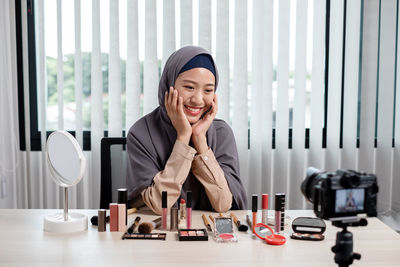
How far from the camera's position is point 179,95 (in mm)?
1634

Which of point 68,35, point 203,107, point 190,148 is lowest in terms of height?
point 190,148

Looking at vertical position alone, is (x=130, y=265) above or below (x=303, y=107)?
below

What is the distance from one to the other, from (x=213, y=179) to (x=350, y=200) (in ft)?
2.44

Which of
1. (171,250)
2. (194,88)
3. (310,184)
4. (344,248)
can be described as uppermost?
(194,88)

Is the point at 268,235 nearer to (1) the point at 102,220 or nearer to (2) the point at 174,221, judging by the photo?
(2) the point at 174,221

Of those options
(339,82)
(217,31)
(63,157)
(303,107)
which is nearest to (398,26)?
A: (339,82)

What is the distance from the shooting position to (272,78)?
8.15 feet

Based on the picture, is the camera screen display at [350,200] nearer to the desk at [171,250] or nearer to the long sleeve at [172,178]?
the desk at [171,250]

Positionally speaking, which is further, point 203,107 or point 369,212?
point 203,107

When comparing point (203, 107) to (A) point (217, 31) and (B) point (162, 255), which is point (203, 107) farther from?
(A) point (217, 31)

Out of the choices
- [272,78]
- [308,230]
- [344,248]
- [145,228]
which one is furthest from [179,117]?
[272,78]

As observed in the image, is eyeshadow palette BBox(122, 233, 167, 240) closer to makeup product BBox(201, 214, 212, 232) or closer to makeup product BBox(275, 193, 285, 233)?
makeup product BBox(201, 214, 212, 232)

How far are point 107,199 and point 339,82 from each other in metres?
1.50

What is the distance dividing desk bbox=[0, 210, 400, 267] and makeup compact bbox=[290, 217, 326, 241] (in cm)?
2
